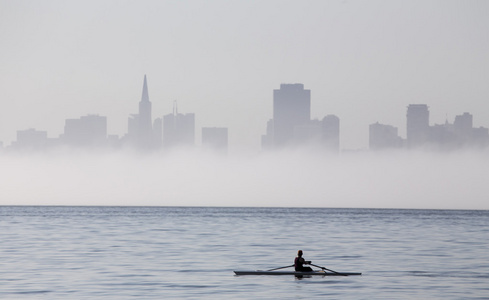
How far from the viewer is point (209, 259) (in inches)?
2832

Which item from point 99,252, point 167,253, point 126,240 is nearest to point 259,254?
point 167,253

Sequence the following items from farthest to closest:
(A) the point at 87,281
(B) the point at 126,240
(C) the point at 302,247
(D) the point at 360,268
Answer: (B) the point at 126,240, (C) the point at 302,247, (D) the point at 360,268, (A) the point at 87,281

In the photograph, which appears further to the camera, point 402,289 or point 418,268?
point 418,268

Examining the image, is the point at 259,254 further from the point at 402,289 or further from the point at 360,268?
the point at 402,289

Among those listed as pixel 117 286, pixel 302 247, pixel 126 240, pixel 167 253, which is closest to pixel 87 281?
pixel 117 286

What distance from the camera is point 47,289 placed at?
50594mm

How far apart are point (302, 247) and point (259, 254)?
1115cm

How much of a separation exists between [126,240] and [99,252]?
833 inches

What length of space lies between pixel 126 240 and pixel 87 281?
46.0 meters

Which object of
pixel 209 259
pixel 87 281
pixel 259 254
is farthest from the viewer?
pixel 259 254

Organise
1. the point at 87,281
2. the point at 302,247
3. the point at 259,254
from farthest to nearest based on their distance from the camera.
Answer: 1. the point at 302,247
2. the point at 259,254
3. the point at 87,281

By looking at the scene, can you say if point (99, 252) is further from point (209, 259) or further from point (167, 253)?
point (209, 259)

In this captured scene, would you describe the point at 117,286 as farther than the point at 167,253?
No

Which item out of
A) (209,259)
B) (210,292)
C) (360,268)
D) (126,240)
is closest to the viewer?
(210,292)
